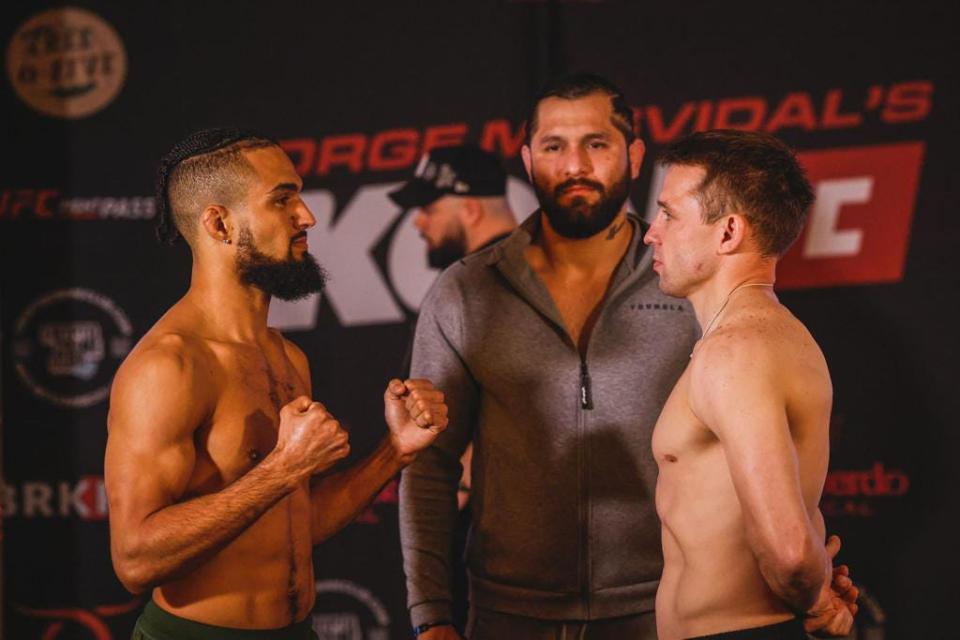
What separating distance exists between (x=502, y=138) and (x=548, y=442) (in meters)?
1.23

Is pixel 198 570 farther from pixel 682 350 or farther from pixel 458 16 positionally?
pixel 458 16

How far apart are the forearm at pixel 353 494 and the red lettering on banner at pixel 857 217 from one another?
150 centimetres

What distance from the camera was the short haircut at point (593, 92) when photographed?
96.1 inches

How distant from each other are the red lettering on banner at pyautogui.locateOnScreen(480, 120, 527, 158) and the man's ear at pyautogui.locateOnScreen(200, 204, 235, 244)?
4.47 ft

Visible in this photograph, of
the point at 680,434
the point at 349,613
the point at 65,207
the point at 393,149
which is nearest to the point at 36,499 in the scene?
the point at 65,207

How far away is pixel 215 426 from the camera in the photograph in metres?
1.91

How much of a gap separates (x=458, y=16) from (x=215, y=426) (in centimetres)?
183

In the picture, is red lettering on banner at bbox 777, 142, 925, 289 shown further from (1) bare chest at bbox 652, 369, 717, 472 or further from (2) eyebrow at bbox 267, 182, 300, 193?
(2) eyebrow at bbox 267, 182, 300, 193

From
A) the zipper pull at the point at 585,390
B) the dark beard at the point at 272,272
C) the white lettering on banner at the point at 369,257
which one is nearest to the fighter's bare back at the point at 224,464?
the dark beard at the point at 272,272

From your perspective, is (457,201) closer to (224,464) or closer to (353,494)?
(353,494)

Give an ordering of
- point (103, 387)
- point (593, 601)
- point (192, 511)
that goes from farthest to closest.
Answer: point (103, 387) → point (593, 601) → point (192, 511)

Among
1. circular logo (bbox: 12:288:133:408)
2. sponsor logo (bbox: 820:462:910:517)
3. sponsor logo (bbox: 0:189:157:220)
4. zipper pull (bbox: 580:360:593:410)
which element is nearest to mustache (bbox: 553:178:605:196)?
zipper pull (bbox: 580:360:593:410)

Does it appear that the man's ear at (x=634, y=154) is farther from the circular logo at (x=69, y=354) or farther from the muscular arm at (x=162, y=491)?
the circular logo at (x=69, y=354)

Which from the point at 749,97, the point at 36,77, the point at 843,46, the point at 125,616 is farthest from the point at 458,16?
the point at 125,616
